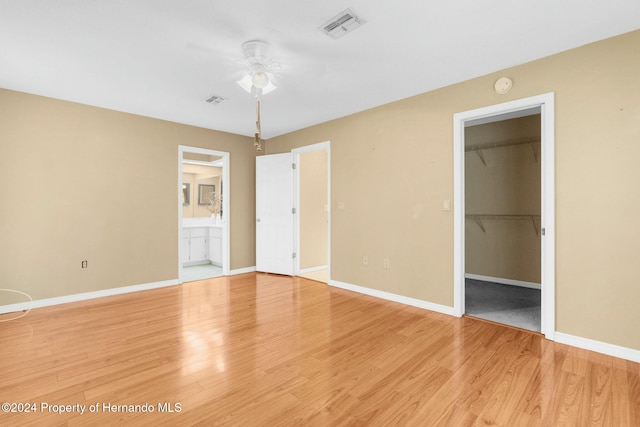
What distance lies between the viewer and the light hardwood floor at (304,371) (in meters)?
1.70

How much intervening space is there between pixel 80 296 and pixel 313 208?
11.8 feet

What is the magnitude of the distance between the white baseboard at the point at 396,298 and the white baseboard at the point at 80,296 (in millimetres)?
2589

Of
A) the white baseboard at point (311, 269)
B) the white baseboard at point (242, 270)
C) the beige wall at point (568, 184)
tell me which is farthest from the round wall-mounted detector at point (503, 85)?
the white baseboard at point (242, 270)

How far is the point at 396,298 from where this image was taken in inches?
148

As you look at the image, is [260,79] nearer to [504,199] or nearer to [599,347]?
[599,347]

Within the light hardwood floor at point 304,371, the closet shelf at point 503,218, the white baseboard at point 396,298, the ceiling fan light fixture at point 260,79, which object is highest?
the ceiling fan light fixture at point 260,79

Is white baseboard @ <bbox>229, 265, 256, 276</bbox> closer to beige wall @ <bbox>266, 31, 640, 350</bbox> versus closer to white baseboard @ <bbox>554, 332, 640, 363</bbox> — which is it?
beige wall @ <bbox>266, 31, 640, 350</bbox>

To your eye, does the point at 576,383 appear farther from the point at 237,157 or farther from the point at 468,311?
the point at 237,157

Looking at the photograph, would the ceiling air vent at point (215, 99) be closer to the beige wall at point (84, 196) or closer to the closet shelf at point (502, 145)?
the beige wall at point (84, 196)

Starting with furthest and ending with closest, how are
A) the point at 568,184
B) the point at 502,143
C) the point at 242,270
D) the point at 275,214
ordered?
the point at 242,270 < the point at 275,214 < the point at 502,143 < the point at 568,184

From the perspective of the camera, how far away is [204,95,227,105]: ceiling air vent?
3633 millimetres

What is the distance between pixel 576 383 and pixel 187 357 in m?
2.79

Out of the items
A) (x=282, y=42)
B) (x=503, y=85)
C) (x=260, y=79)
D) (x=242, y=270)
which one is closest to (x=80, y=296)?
(x=242, y=270)

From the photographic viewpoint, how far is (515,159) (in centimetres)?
458
